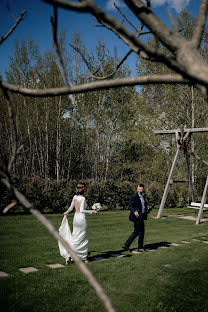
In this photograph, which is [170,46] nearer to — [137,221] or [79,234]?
[79,234]

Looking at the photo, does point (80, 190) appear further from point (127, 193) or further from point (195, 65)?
point (127, 193)

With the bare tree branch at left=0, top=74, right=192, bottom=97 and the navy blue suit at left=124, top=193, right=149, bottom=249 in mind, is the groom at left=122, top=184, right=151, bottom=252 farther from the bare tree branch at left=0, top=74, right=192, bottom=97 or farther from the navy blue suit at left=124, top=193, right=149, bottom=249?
the bare tree branch at left=0, top=74, right=192, bottom=97

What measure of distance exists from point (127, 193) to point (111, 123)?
478 inches

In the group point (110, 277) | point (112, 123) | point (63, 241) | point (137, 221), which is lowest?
point (110, 277)

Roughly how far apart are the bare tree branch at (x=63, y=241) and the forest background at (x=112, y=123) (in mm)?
17376

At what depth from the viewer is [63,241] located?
1.06 meters

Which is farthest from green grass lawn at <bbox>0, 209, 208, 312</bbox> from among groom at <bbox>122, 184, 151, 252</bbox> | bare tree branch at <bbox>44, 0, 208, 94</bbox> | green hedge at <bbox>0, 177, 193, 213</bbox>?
green hedge at <bbox>0, 177, 193, 213</bbox>

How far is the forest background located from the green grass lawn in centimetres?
952

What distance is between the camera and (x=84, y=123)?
93.2ft

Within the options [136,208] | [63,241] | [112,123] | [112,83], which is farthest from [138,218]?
[112,123]

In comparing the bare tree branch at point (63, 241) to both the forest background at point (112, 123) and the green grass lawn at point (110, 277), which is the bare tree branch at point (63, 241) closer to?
the green grass lawn at point (110, 277)

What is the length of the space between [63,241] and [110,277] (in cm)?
530

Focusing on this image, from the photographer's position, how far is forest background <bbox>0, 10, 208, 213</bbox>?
2411 centimetres

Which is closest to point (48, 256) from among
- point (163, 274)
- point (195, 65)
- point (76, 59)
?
point (163, 274)
